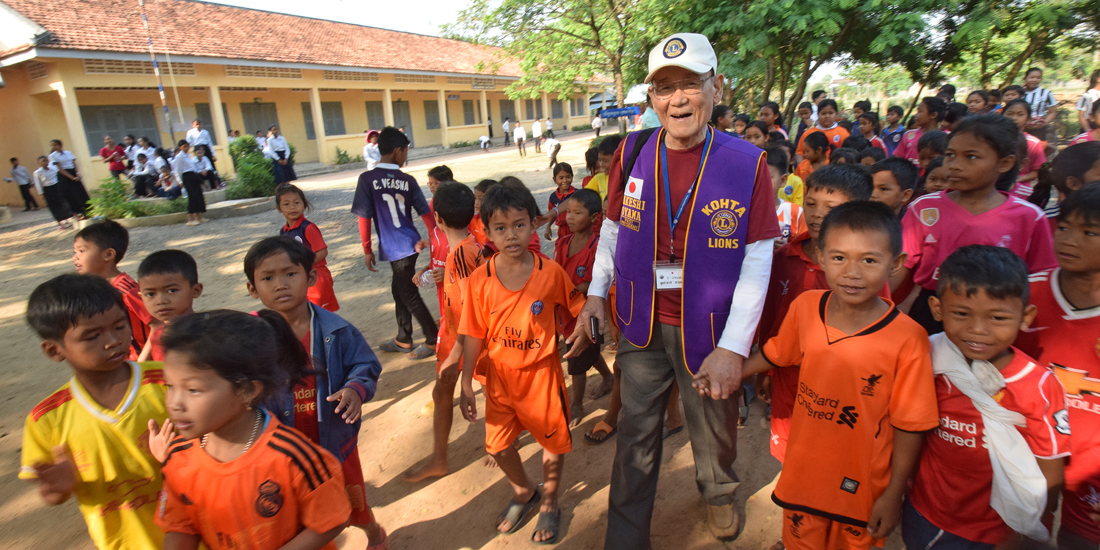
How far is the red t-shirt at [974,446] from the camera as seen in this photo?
1.54 m

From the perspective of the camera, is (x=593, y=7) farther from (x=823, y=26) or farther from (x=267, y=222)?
(x=267, y=222)

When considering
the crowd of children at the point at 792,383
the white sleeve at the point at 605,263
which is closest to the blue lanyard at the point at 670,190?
the white sleeve at the point at 605,263

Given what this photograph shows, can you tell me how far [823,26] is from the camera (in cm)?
847

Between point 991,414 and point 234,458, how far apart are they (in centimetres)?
214

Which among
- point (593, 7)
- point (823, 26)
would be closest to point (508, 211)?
point (823, 26)

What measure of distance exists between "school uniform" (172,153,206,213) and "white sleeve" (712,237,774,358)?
1098 cm

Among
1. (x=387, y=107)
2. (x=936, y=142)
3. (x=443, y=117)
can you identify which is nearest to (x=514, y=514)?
(x=936, y=142)

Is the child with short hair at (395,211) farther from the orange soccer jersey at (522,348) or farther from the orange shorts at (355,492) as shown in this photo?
the orange shorts at (355,492)

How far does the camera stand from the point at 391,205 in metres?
4.44

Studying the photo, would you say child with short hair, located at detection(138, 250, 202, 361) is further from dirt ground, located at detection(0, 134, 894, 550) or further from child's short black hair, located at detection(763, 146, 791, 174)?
child's short black hair, located at detection(763, 146, 791, 174)

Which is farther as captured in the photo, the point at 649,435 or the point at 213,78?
the point at 213,78

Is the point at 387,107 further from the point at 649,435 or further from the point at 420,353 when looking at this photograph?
the point at 649,435

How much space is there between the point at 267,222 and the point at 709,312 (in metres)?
10.3

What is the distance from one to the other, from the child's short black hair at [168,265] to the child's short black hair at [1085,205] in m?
3.31
